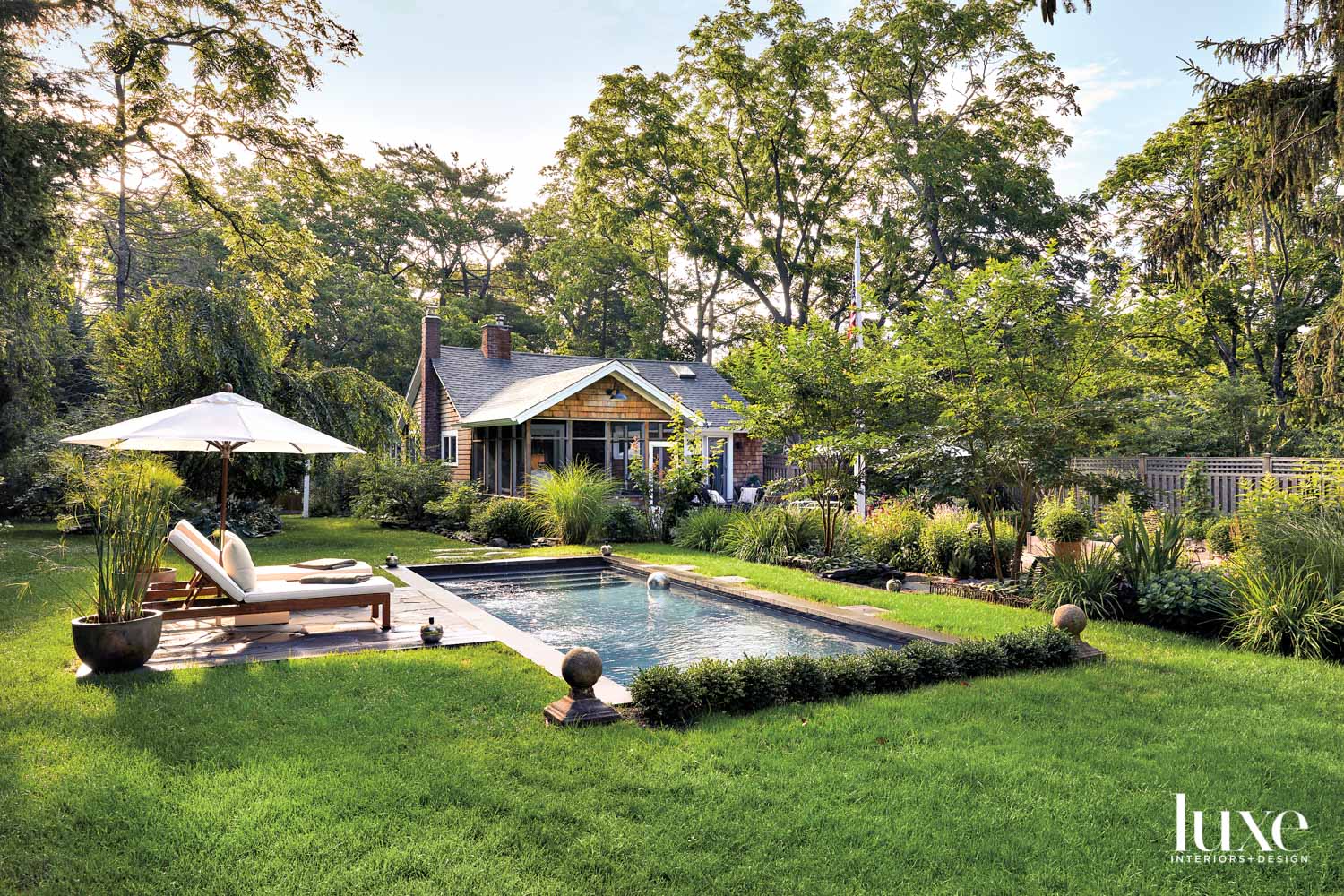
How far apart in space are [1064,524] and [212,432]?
970 centimetres

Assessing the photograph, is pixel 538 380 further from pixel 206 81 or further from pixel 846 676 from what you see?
pixel 846 676

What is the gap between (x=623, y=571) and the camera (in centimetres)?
1205

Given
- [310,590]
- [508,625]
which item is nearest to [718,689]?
[508,625]

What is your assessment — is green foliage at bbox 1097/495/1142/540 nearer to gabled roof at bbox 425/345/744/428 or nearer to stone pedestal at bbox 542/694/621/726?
stone pedestal at bbox 542/694/621/726

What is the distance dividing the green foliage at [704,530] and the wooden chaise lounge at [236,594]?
23.0ft

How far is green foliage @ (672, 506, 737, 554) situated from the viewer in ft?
45.2

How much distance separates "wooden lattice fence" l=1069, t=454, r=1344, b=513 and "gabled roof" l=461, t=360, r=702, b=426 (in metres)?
9.07

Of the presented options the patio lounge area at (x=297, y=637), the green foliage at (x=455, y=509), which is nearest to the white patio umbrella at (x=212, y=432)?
the patio lounge area at (x=297, y=637)

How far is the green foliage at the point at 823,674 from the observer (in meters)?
4.75

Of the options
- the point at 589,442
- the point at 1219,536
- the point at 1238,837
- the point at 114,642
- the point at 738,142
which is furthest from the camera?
the point at 738,142

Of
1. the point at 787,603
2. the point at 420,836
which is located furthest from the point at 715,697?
the point at 787,603

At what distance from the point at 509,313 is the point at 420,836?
3756 cm

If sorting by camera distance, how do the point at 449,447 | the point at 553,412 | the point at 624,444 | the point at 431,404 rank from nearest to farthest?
the point at 553,412 < the point at 624,444 < the point at 449,447 < the point at 431,404

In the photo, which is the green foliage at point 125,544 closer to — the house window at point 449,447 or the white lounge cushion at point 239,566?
the white lounge cushion at point 239,566
